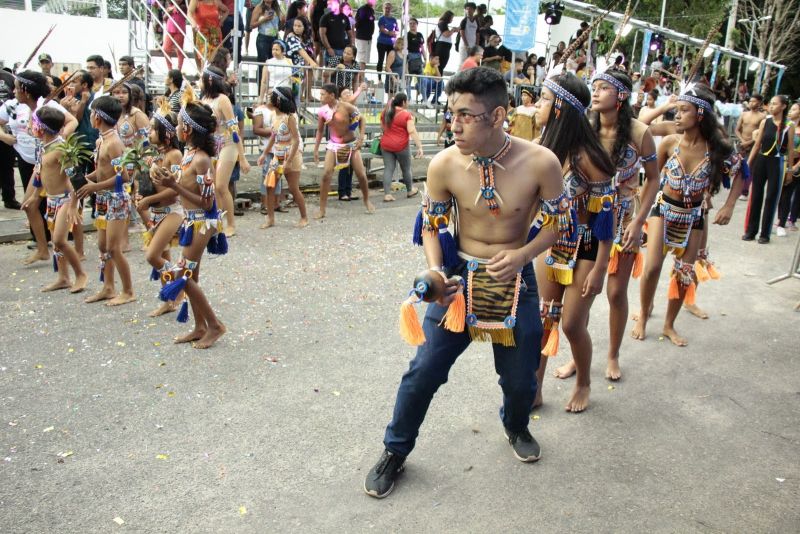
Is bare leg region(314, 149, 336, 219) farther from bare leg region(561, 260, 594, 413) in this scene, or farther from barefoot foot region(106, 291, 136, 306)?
bare leg region(561, 260, 594, 413)

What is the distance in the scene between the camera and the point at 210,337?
17.3 ft

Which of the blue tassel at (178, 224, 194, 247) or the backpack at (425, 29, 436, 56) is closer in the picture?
the blue tassel at (178, 224, 194, 247)

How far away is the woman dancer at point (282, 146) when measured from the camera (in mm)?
9164

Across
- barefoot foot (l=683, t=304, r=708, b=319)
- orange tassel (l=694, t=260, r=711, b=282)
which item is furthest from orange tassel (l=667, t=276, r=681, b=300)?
barefoot foot (l=683, t=304, r=708, b=319)

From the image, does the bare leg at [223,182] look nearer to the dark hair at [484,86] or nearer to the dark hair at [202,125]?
the dark hair at [202,125]

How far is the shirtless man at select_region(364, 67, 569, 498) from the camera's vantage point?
10.2ft

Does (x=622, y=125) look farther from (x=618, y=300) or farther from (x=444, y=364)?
(x=444, y=364)

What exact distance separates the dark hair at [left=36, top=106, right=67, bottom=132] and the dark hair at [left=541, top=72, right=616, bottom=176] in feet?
16.1

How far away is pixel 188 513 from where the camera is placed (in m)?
3.19

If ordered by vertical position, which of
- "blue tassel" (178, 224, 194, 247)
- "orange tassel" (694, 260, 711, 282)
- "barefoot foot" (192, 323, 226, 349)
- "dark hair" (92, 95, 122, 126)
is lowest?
"barefoot foot" (192, 323, 226, 349)

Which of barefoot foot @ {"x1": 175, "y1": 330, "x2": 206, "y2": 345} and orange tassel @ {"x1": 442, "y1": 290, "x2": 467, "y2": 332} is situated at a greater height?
orange tassel @ {"x1": 442, "y1": 290, "x2": 467, "y2": 332}

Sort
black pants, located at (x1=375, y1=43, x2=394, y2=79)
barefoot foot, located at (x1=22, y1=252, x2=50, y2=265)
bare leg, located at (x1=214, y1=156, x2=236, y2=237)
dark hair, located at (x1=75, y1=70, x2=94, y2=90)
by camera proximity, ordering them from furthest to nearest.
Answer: black pants, located at (x1=375, y1=43, x2=394, y2=79) → dark hair, located at (x1=75, y1=70, x2=94, y2=90) → bare leg, located at (x1=214, y1=156, x2=236, y2=237) → barefoot foot, located at (x1=22, y1=252, x2=50, y2=265)

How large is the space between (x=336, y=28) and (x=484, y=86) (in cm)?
1091

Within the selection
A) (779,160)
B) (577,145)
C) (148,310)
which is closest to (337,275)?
(148,310)
